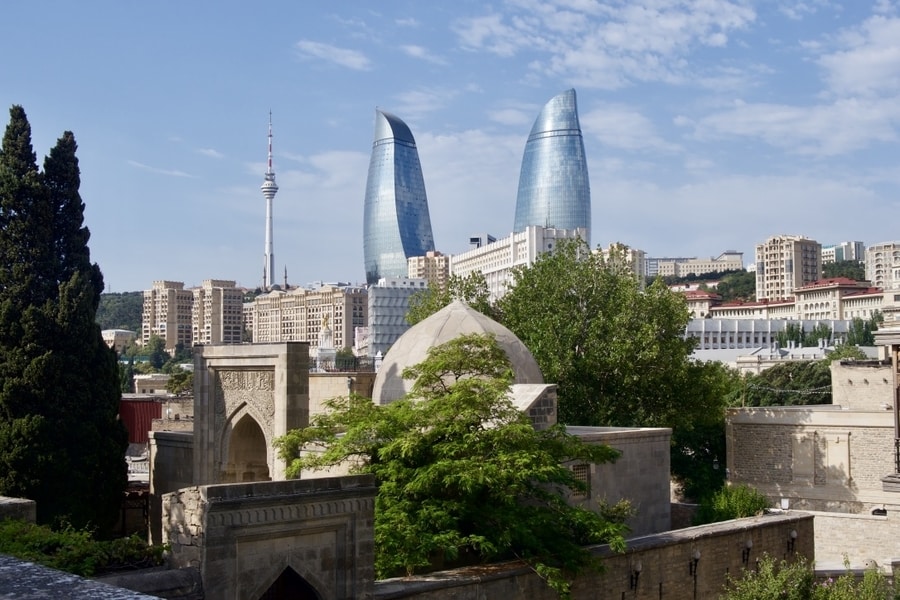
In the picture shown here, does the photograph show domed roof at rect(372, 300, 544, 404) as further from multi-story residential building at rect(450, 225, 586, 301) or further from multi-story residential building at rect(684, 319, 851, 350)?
multi-story residential building at rect(450, 225, 586, 301)

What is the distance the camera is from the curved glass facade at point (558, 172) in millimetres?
187000

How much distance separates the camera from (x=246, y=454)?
21.5 m

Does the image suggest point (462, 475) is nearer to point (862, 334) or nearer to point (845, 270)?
point (862, 334)

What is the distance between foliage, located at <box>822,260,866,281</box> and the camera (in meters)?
171

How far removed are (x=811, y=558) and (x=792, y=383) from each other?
41.1 metres

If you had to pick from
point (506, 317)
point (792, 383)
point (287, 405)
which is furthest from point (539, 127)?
point (287, 405)

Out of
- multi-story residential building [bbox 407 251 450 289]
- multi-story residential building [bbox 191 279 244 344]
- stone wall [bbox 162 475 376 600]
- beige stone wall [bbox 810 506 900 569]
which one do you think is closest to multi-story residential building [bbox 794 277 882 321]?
multi-story residential building [bbox 407 251 450 289]

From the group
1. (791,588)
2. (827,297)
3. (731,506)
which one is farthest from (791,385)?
(827,297)

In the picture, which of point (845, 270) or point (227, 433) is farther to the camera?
point (845, 270)

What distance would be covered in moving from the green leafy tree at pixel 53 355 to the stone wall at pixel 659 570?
416 inches

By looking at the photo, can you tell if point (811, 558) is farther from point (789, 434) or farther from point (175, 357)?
point (175, 357)

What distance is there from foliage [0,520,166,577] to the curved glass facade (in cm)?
17585

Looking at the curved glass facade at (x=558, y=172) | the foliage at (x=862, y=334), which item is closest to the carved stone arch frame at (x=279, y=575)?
the foliage at (x=862, y=334)

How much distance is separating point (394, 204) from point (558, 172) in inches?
1292
